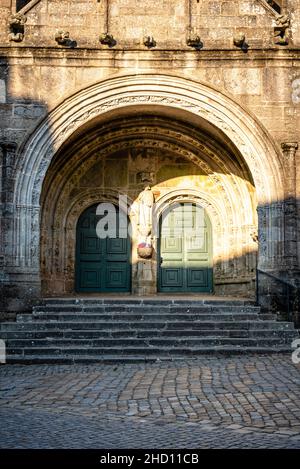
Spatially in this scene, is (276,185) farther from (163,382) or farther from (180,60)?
(163,382)

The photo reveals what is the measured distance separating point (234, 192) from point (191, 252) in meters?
1.71

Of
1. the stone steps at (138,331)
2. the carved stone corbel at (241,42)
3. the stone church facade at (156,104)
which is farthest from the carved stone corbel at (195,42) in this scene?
the stone steps at (138,331)

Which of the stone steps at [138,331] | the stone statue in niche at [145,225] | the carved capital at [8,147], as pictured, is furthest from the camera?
the stone statue in niche at [145,225]

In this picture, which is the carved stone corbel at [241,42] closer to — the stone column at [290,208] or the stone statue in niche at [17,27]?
the stone column at [290,208]

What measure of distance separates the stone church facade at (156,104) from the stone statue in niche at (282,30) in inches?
1.1

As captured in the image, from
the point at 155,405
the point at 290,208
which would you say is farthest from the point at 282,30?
the point at 155,405

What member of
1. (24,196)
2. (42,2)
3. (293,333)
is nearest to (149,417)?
(293,333)

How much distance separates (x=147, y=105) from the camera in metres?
12.5

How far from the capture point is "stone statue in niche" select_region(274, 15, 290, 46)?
12.3 meters

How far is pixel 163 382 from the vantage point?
8.06 meters

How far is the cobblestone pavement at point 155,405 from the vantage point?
5449 mm

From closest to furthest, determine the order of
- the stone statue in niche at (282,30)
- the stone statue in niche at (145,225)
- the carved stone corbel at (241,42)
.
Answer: the carved stone corbel at (241,42)
the stone statue in niche at (282,30)
the stone statue in niche at (145,225)

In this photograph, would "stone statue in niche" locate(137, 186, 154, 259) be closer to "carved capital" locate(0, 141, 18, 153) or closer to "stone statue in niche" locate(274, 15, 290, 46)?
"carved capital" locate(0, 141, 18, 153)

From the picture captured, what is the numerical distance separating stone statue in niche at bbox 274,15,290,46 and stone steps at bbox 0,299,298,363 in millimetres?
5069
